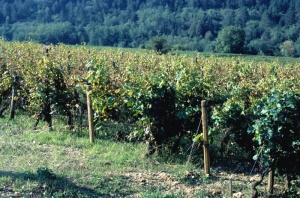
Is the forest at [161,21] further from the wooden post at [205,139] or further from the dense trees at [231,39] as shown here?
the wooden post at [205,139]

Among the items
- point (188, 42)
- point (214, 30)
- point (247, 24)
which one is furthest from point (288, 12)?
point (188, 42)

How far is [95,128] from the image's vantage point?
952 cm

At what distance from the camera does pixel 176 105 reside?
26.0 ft

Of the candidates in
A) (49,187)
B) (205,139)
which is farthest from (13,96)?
(205,139)

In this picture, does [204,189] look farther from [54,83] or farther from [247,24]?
[247,24]

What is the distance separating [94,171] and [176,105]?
6.89ft

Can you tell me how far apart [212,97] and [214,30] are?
6441 cm

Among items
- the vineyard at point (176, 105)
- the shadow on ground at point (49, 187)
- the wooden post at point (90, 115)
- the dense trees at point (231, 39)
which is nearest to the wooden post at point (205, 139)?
the vineyard at point (176, 105)

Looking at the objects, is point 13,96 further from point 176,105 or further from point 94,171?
point 176,105

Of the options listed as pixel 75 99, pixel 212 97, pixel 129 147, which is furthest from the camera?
pixel 75 99

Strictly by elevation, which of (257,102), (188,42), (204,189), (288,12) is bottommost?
(204,189)

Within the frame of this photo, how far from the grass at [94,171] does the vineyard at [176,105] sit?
488 millimetres

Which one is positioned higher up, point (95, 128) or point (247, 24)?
point (247, 24)

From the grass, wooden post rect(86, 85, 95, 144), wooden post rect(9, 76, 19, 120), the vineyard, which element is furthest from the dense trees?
the grass
